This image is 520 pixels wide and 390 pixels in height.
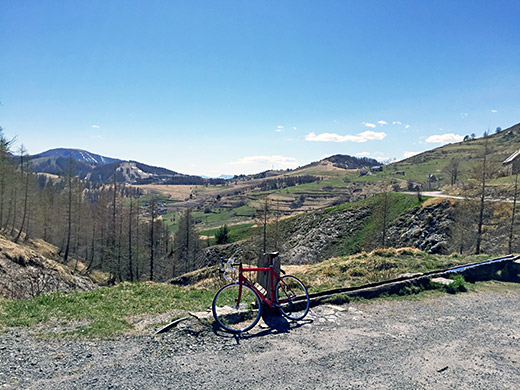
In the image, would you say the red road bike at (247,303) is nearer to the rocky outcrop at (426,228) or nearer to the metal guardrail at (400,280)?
the metal guardrail at (400,280)

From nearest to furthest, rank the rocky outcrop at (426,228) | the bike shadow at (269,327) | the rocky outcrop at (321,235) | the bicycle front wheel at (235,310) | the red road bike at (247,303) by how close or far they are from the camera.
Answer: the bike shadow at (269,327), the bicycle front wheel at (235,310), the red road bike at (247,303), the rocky outcrop at (426,228), the rocky outcrop at (321,235)

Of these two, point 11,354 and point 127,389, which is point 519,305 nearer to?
point 127,389

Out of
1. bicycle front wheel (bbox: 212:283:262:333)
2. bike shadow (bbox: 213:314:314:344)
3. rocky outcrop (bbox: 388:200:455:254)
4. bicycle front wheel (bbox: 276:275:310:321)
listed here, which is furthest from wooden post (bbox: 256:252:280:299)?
rocky outcrop (bbox: 388:200:455:254)

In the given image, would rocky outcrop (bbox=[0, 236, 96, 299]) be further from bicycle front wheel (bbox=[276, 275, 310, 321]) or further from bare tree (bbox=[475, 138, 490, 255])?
bare tree (bbox=[475, 138, 490, 255])

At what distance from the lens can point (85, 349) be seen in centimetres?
681

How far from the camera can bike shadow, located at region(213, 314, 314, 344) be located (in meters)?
7.87

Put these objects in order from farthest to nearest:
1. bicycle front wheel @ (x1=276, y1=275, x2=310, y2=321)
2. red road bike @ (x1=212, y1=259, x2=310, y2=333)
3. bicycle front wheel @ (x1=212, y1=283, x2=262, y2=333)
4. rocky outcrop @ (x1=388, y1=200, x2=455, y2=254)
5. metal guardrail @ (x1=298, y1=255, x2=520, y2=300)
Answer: rocky outcrop @ (x1=388, y1=200, x2=455, y2=254) < metal guardrail @ (x1=298, y1=255, x2=520, y2=300) < bicycle front wheel @ (x1=276, y1=275, x2=310, y2=321) < red road bike @ (x1=212, y1=259, x2=310, y2=333) < bicycle front wheel @ (x1=212, y1=283, x2=262, y2=333)

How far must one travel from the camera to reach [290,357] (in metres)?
6.90

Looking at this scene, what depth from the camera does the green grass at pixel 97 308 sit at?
26.3ft

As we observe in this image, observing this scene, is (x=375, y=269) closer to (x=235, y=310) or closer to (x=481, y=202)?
(x=235, y=310)

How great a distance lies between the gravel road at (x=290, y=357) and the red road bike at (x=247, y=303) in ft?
1.40

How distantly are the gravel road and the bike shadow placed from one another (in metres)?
0.03

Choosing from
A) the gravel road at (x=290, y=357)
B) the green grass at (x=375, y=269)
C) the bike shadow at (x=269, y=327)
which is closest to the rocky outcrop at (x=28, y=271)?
the gravel road at (x=290, y=357)

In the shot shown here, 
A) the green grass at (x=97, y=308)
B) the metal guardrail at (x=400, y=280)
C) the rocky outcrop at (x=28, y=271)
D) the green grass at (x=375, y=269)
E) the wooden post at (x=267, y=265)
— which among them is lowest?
the rocky outcrop at (x=28, y=271)
